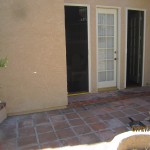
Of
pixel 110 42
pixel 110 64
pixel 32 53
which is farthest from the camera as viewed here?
pixel 110 64

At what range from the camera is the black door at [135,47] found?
5.48 m

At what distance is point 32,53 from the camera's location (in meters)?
3.65

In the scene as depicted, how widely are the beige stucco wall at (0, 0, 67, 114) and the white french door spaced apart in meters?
1.50

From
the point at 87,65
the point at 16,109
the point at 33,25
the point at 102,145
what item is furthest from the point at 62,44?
the point at 102,145

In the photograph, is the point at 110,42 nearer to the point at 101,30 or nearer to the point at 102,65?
the point at 101,30

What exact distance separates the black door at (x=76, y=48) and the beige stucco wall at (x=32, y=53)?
0.93 metres

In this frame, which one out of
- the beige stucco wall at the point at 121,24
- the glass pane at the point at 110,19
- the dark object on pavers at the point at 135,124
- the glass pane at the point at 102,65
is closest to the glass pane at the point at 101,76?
the glass pane at the point at 102,65

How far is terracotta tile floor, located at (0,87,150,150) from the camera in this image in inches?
109

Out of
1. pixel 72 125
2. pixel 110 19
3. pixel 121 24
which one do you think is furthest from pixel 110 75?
pixel 72 125

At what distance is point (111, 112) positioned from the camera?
3.82 m

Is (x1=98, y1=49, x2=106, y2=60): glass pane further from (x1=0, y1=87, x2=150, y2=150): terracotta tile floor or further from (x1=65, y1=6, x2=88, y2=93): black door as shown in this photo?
(x1=0, y1=87, x2=150, y2=150): terracotta tile floor

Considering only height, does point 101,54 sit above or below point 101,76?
above

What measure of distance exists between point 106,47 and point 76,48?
2.90ft

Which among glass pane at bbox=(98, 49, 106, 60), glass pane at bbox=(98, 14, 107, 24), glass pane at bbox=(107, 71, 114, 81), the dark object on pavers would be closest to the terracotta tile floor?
the dark object on pavers
